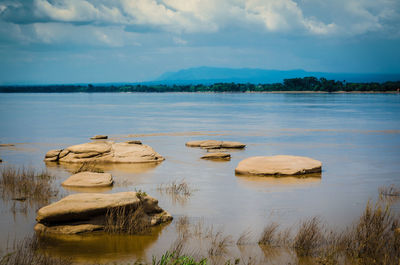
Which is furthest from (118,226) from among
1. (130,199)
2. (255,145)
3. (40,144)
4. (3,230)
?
(40,144)

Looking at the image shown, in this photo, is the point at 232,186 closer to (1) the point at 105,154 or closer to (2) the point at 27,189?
(2) the point at 27,189

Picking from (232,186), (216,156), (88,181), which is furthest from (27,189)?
(216,156)

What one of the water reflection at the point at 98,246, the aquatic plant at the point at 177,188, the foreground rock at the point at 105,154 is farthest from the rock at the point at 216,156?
the water reflection at the point at 98,246

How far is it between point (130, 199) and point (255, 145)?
19.4 meters

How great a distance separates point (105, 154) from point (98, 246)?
11.8 m

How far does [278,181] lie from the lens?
1770cm

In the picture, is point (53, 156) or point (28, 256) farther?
point (53, 156)

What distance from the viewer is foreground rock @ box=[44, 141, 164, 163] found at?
864 inches

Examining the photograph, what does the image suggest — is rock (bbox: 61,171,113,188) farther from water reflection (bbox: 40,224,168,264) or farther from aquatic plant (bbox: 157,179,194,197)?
water reflection (bbox: 40,224,168,264)

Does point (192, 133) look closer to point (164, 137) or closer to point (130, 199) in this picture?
point (164, 137)

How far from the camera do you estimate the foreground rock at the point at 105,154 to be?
22.0 m

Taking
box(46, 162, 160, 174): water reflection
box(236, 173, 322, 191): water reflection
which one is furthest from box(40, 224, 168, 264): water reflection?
box(46, 162, 160, 174): water reflection

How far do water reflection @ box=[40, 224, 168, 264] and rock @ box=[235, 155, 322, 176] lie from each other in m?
7.86

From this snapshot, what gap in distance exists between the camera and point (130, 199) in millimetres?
11695
